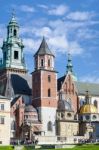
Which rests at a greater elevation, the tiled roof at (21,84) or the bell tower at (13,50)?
the bell tower at (13,50)

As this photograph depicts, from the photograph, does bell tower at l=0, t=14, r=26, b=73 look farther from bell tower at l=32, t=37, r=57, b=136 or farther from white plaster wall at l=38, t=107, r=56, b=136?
white plaster wall at l=38, t=107, r=56, b=136

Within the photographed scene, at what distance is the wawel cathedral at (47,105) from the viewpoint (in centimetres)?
11600

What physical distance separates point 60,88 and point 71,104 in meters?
5.52

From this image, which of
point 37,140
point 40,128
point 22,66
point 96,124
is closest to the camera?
point 37,140

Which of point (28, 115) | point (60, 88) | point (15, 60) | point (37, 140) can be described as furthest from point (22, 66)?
point (37, 140)

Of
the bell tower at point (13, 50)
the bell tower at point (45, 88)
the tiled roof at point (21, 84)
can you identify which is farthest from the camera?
the bell tower at point (13, 50)

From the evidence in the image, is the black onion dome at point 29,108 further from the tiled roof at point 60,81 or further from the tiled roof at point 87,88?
the tiled roof at point 87,88

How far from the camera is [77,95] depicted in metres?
134

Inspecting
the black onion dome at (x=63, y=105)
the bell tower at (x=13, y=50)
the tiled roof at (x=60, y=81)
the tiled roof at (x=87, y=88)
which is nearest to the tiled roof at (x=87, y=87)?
the tiled roof at (x=87, y=88)

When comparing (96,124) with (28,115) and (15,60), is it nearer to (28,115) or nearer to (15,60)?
(28,115)

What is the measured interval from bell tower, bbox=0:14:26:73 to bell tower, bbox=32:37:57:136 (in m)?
25.9

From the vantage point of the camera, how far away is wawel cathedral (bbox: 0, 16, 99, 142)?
116000mm

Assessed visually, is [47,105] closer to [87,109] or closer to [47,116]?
[47,116]

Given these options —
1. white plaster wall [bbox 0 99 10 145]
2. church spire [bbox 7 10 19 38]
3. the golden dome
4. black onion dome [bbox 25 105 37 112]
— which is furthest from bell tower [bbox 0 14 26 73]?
white plaster wall [bbox 0 99 10 145]
